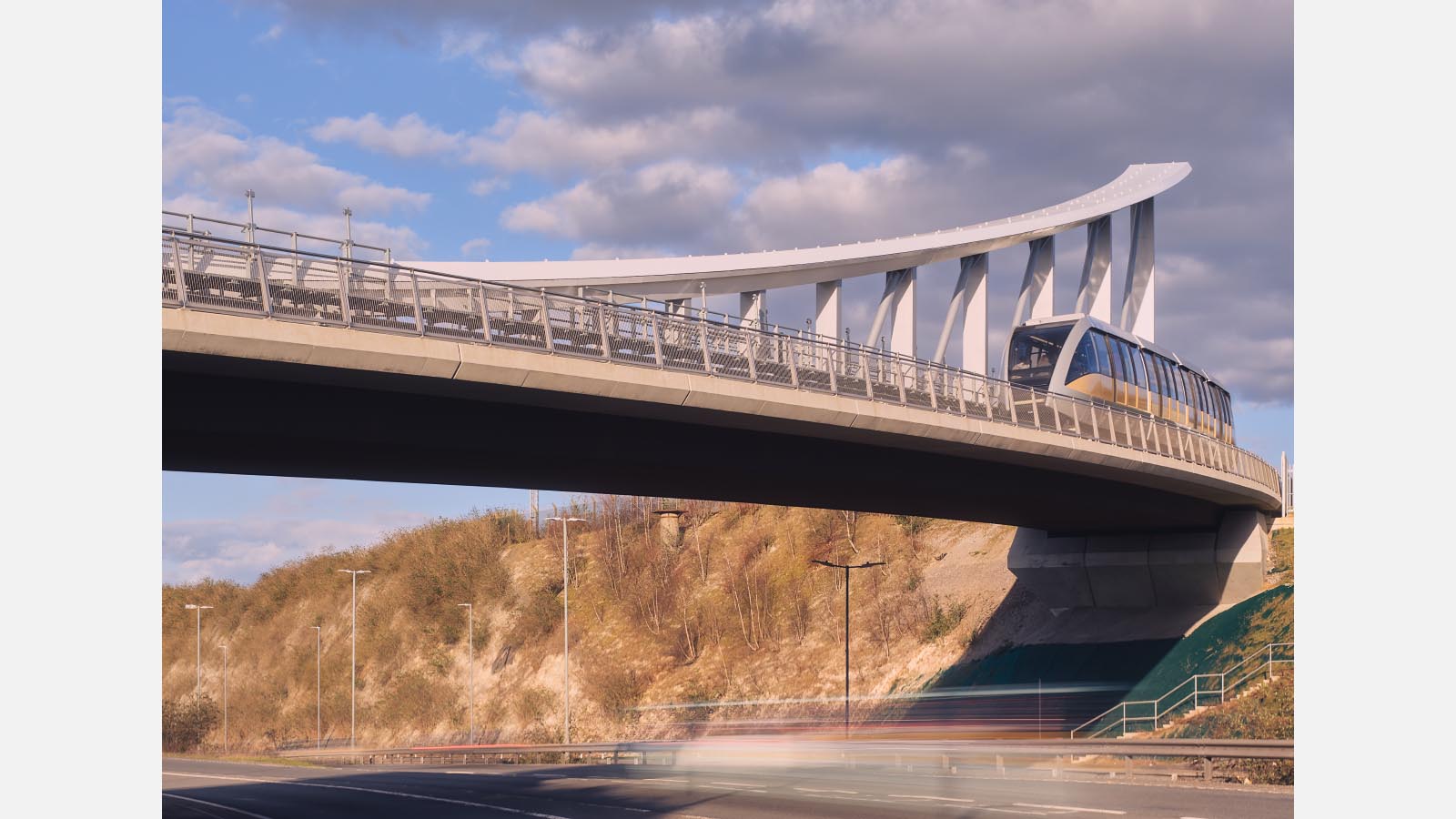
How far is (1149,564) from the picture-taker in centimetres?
4691

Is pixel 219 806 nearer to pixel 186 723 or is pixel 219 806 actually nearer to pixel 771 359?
pixel 771 359

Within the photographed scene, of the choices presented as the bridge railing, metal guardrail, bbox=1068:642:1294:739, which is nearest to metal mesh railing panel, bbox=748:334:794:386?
the bridge railing

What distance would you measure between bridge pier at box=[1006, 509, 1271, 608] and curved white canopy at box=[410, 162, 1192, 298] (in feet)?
35.1

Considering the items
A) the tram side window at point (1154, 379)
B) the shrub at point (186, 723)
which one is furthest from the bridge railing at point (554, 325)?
the shrub at point (186, 723)

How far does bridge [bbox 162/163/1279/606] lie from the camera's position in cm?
1936

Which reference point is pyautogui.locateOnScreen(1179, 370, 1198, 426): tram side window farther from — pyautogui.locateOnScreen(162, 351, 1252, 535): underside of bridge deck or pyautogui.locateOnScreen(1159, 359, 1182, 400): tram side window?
pyautogui.locateOnScreen(162, 351, 1252, 535): underside of bridge deck

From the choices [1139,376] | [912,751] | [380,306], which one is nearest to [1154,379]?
[1139,376]

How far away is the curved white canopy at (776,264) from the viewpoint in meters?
37.8

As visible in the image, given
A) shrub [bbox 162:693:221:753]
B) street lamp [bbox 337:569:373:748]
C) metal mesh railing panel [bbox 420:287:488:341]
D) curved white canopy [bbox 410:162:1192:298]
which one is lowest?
shrub [bbox 162:693:221:753]

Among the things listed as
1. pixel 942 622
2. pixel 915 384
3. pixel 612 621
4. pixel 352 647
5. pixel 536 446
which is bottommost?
pixel 352 647

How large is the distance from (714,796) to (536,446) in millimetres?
6966
